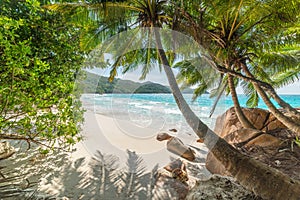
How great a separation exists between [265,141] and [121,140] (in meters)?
3.56

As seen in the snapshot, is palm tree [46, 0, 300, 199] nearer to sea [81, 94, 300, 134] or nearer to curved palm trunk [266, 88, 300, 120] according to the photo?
sea [81, 94, 300, 134]

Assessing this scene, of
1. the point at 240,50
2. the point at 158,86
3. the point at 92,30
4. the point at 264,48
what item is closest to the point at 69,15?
the point at 92,30

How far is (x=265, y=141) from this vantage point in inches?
136

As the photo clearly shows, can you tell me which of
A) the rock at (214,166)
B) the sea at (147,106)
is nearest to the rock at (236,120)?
the sea at (147,106)

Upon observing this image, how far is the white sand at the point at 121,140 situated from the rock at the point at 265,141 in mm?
1350

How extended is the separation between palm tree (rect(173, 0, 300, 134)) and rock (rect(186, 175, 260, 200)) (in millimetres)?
1793

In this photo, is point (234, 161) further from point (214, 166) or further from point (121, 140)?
point (121, 140)

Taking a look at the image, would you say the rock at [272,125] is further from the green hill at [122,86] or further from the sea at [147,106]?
the green hill at [122,86]

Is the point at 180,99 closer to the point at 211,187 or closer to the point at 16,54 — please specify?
the point at 211,187

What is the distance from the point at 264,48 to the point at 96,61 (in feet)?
13.6

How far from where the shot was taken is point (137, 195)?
2.37m

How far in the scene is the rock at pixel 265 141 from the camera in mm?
3367

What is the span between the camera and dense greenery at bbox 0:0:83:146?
56.2 inches

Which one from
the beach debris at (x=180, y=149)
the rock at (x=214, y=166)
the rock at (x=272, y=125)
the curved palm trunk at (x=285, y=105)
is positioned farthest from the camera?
the beach debris at (x=180, y=149)
